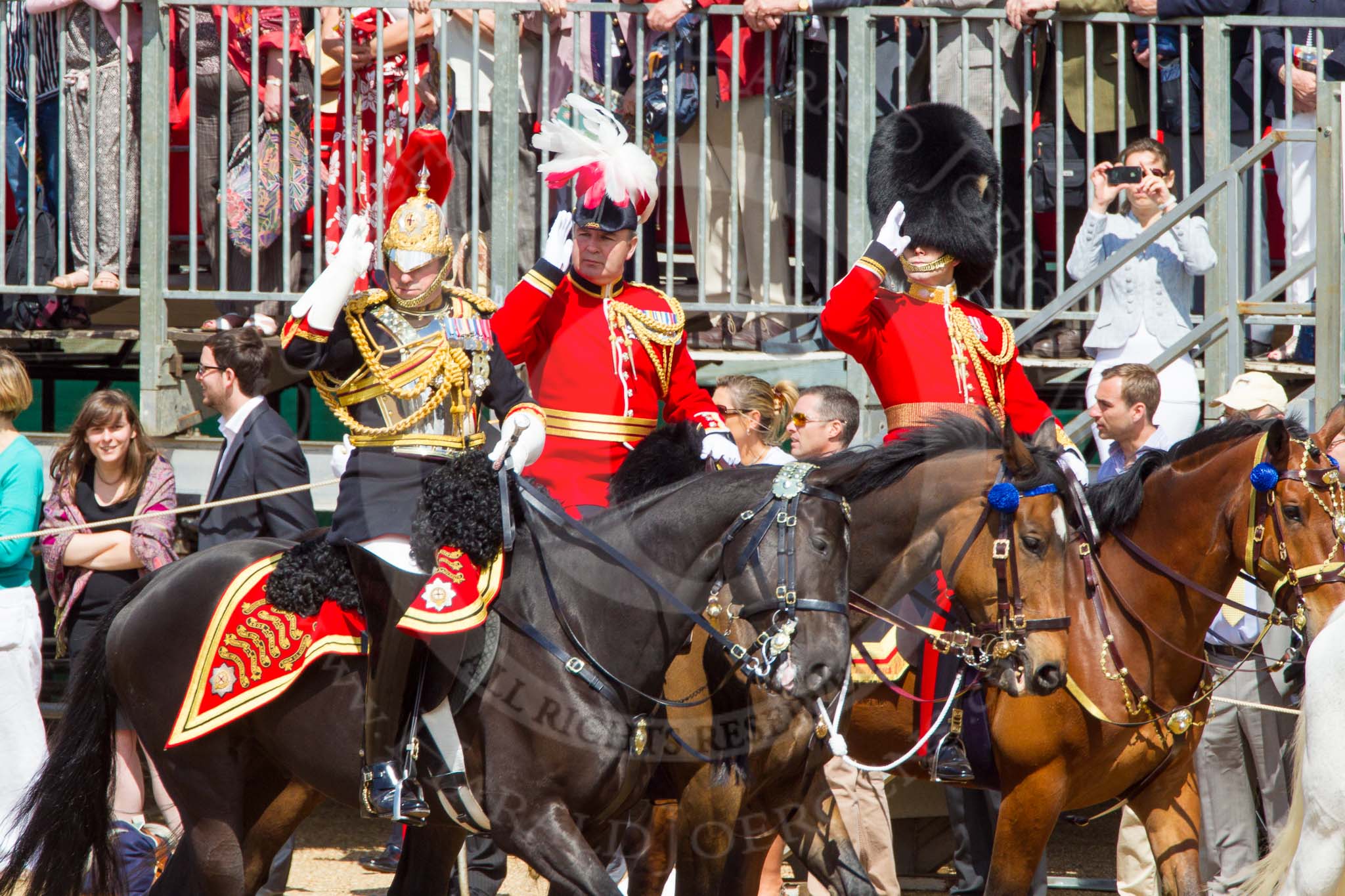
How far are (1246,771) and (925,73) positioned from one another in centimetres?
301

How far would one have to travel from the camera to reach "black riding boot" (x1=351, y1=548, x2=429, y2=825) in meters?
4.21

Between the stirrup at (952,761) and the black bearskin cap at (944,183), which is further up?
the black bearskin cap at (944,183)

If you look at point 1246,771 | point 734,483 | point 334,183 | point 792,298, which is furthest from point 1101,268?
point 334,183

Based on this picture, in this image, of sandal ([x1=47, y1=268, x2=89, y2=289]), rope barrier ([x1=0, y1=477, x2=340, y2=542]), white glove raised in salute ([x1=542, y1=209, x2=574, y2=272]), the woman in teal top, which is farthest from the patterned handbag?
white glove raised in salute ([x1=542, y1=209, x2=574, y2=272])

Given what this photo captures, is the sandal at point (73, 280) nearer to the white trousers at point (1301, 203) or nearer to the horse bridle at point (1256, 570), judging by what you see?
the horse bridle at point (1256, 570)

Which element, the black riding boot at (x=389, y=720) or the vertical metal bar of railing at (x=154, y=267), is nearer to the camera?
the black riding boot at (x=389, y=720)

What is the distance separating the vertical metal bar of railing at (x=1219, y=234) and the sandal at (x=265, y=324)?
3687 mm

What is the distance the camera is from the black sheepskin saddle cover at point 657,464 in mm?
4625

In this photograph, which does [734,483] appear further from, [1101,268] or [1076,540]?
[1101,268]

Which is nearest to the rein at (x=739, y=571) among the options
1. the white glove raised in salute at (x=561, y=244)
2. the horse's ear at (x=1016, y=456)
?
the horse's ear at (x=1016, y=456)

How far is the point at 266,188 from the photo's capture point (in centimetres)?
711

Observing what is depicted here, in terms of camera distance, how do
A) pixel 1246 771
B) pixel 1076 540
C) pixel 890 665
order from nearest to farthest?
pixel 1076 540, pixel 890 665, pixel 1246 771

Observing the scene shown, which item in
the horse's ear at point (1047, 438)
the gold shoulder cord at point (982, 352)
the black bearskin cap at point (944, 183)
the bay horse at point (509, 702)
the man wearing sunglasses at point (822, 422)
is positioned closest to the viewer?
the bay horse at point (509, 702)

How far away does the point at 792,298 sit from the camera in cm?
713
